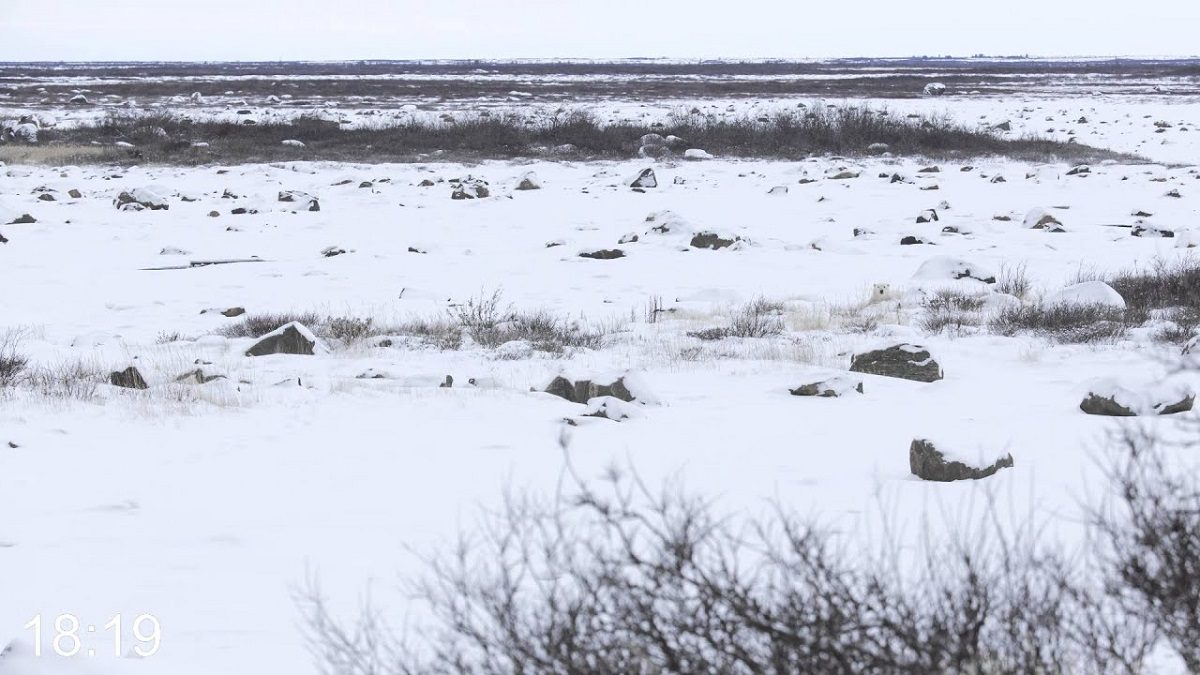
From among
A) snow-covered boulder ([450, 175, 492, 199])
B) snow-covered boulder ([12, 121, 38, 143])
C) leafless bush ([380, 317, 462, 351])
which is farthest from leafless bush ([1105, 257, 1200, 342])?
snow-covered boulder ([12, 121, 38, 143])

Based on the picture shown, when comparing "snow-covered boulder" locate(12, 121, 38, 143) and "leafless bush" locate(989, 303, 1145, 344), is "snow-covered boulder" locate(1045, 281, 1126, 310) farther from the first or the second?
"snow-covered boulder" locate(12, 121, 38, 143)

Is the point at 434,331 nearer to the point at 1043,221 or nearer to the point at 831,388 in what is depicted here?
the point at 831,388

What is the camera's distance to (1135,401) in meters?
5.66

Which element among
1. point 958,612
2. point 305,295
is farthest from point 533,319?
point 958,612

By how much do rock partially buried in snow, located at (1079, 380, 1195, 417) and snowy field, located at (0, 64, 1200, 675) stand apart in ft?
0.22

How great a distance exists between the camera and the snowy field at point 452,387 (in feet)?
13.1

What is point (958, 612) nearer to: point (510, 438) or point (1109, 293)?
point (510, 438)

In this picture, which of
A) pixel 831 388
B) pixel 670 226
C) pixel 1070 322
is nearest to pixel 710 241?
pixel 670 226

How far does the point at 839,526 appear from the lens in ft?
13.6

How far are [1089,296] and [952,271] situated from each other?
225 centimetres

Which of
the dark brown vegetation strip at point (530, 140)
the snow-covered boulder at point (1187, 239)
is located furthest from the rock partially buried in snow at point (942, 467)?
the dark brown vegetation strip at point (530, 140)

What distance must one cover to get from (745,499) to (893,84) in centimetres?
6225

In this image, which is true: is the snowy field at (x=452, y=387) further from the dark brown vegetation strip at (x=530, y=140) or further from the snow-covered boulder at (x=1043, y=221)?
the dark brown vegetation strip at (x=530, y=140)

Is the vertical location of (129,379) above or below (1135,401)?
below
